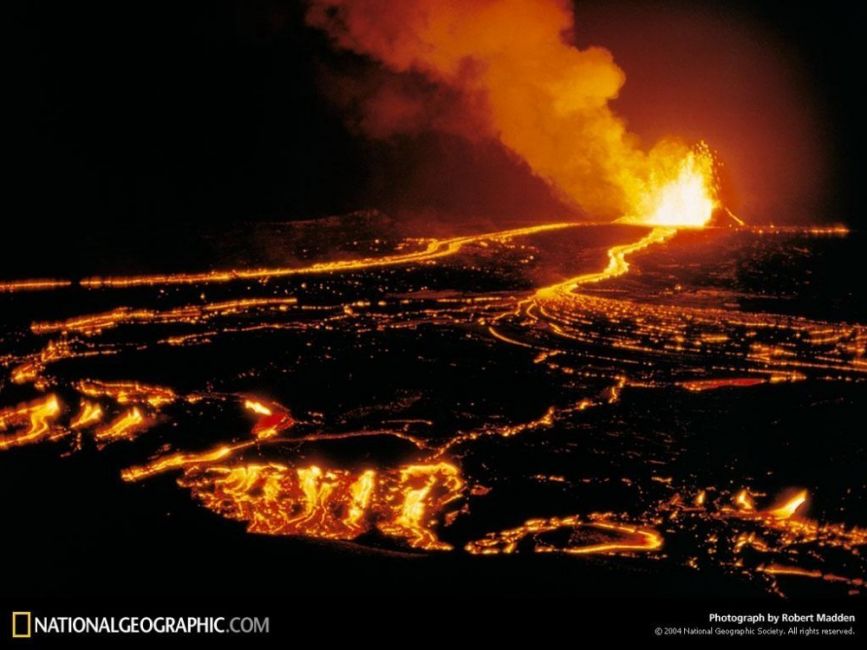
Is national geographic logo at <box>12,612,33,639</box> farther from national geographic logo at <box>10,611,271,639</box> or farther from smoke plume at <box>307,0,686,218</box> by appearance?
smoke plume at <box>307,0,686,218</box>

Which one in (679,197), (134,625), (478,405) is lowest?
(134,625)

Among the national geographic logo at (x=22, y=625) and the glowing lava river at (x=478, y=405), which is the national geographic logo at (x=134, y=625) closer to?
the national geographic logo at (x=22, y=625)

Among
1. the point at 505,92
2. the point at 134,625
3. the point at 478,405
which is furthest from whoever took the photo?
the point at 505,92

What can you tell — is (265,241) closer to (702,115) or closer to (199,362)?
(199,362)

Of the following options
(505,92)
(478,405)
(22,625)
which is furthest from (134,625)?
(505,92)

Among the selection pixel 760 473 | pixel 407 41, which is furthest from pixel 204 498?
pixel 407 41

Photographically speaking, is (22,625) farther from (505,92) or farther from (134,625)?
(505,92)

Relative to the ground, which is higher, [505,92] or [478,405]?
[505,92]

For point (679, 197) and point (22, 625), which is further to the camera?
point (679, 197)

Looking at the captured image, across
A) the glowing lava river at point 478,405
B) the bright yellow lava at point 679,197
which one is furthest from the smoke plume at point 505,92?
the glowing lava river at point 478,405

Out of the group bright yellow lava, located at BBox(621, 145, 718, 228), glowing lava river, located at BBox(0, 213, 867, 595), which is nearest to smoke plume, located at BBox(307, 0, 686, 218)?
bright yellow lava, located at BBox(621, 145, 718, 228)
